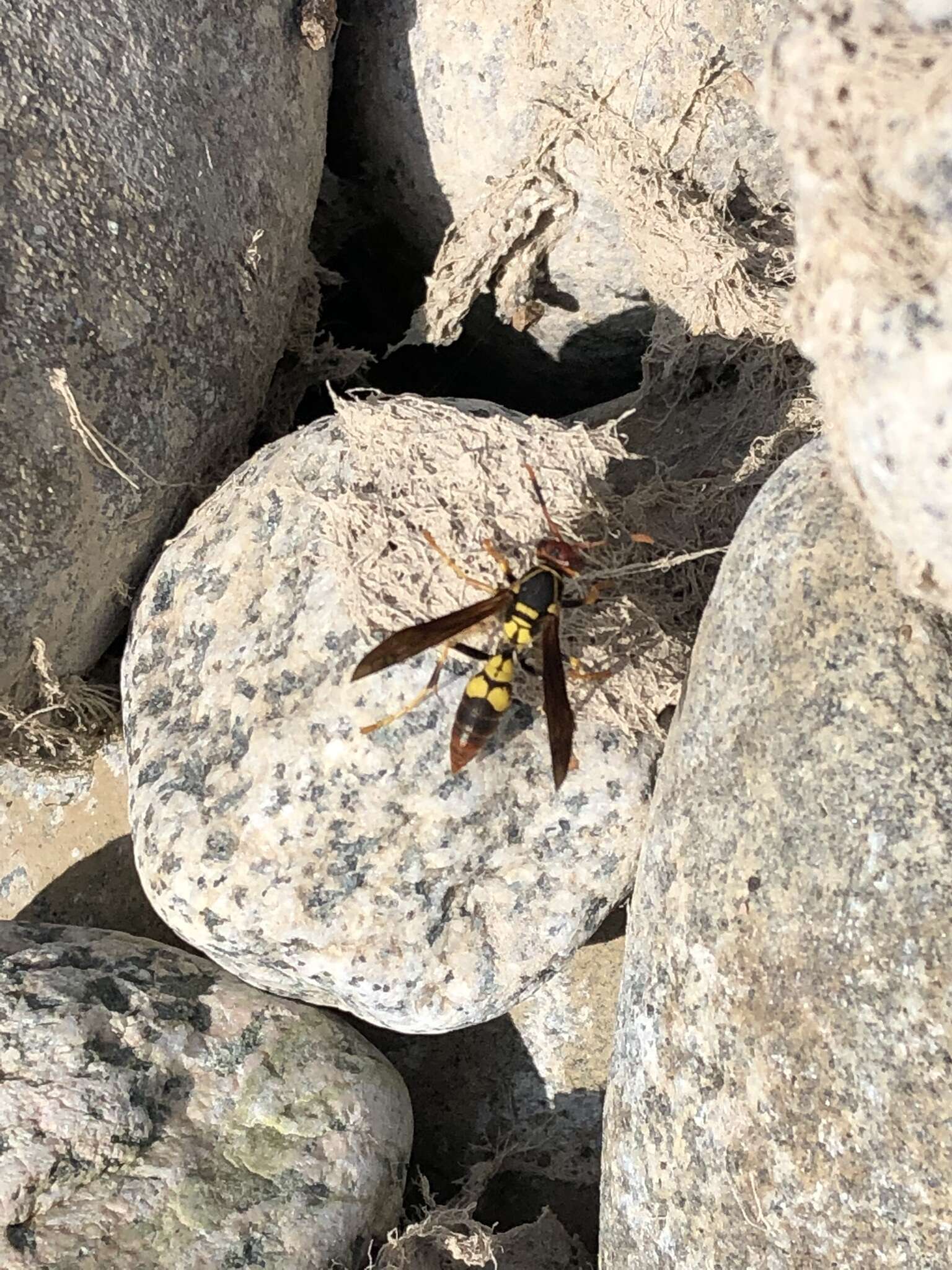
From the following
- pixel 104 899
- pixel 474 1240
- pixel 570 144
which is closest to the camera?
pixel 474 1240

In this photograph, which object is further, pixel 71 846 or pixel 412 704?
→ pixel 71 846

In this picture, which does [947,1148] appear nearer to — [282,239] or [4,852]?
[282,239]

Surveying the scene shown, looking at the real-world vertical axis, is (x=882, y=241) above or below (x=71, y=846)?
above

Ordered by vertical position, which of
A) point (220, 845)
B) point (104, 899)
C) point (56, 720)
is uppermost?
point (220, 845)

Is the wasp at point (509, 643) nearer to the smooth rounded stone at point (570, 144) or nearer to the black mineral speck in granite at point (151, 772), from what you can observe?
the black mineral speck in granite at point (151, 772)

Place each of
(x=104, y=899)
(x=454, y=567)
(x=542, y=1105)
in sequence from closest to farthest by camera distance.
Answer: (x=454, y=567)
(x=542, y=1105)
(x=104, y=899)

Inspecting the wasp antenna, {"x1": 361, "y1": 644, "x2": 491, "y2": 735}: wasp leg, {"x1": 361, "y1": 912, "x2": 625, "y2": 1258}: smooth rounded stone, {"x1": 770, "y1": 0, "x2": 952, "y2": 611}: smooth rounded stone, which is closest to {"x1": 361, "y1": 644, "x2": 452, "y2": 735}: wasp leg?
{"x1": 361, "y1": 644, "x2": 491, "y2": 735}: wasp leg

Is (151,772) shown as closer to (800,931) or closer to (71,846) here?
(71,846)

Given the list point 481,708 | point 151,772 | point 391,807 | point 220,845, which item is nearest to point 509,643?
point 481,708
